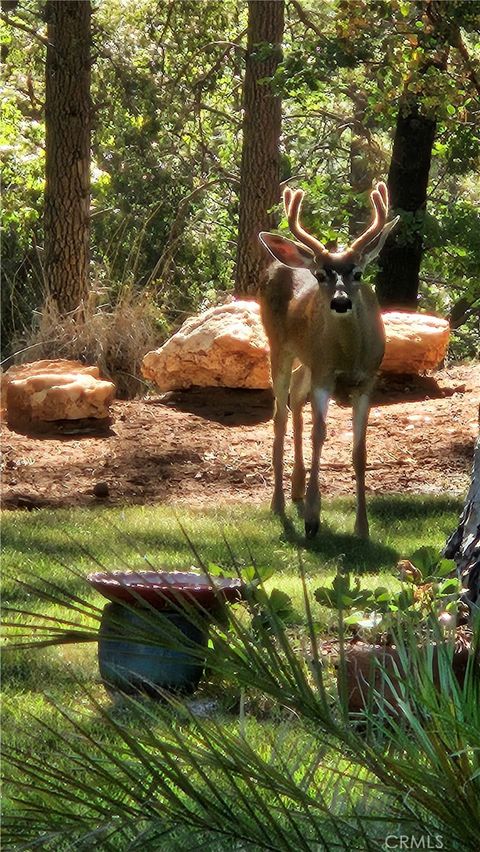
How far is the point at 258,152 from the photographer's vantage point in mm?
18219

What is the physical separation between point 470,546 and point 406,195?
Result: 415 inches

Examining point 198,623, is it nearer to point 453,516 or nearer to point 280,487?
point 453,516

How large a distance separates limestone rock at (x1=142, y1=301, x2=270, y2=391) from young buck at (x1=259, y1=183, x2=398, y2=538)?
2.85m

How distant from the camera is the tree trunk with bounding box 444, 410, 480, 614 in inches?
172

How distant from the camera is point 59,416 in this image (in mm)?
12273

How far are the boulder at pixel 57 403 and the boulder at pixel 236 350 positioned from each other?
108 cm

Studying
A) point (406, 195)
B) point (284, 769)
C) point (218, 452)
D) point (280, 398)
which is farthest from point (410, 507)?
point (284, 769)

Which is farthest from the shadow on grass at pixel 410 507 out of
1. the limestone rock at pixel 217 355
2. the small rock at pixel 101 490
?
the limestone rock at pixel 217 355

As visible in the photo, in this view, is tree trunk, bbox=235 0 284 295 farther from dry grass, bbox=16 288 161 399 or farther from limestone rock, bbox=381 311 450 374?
limestone rock, bbox=381 311 450 374

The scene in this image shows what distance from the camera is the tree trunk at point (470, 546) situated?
437 centimetres

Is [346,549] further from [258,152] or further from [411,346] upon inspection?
[258,152]

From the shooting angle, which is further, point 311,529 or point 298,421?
point 298,421

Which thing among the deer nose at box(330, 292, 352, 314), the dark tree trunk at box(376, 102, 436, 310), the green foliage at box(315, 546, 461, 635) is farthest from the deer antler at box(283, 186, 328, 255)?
the green foliage at box(315, 546, 461, 635)

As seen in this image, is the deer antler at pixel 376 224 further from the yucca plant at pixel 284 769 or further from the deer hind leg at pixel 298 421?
the yucca plant at pixel 284 769
